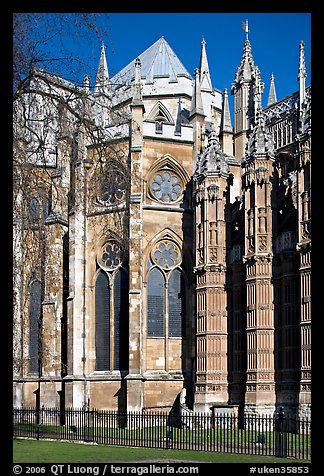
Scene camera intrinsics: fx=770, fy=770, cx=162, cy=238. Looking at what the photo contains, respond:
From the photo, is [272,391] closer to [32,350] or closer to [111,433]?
[111,433]

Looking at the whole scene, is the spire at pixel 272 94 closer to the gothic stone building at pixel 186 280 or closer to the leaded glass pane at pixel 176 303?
the gothic stone building at pixel 186 280

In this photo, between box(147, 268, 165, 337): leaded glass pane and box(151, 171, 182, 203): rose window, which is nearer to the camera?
box(147, 268, 165, 337): leaded glass pane

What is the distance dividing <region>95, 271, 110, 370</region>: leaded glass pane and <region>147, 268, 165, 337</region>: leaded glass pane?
171cm

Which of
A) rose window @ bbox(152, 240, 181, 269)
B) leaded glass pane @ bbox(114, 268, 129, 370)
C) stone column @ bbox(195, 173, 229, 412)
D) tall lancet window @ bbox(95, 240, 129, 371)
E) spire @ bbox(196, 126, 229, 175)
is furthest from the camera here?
rose window @ bbox(152, 240, 181, 269)

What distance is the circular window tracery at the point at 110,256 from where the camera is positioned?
30.9m

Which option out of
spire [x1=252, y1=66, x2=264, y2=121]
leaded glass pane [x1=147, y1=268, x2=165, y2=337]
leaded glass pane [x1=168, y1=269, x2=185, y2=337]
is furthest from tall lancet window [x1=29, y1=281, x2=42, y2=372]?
spire [x1=252, y1=66, x2=264, y2=121]

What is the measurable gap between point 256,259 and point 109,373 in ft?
26.1

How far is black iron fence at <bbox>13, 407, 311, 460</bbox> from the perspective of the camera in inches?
715

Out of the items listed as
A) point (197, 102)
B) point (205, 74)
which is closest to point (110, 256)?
point (197, 102)

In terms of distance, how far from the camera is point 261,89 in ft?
111

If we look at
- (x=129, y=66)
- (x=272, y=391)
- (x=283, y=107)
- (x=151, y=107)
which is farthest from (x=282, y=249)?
(x=129, y=66)

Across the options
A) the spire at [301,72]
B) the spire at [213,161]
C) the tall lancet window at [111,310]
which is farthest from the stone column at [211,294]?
the spire at [301,72]

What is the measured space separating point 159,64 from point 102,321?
711 inches

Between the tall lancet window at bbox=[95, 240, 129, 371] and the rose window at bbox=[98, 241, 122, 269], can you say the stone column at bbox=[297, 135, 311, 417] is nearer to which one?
the tall lancet window at bbox=[95, 240, 129, 371]
